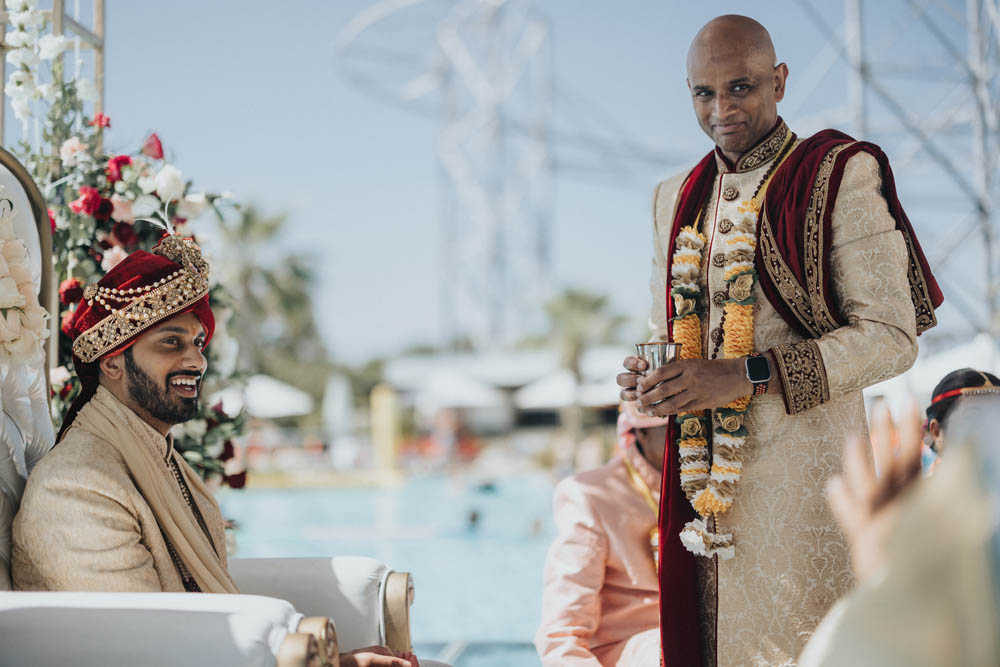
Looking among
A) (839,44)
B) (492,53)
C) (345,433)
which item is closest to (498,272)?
(492,53)

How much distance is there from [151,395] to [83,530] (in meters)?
0.45

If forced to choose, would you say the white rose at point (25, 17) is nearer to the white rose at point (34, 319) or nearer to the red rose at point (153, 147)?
the red rose at point (153, 147)

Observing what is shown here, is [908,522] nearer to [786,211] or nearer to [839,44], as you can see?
[786,211]

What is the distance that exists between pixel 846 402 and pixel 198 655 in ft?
4.67

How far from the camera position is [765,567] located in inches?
82.7

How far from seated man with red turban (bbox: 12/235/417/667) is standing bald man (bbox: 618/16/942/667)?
2.44ft

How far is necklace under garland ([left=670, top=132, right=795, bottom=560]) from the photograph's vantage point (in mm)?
2123

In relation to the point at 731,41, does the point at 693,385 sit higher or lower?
lower

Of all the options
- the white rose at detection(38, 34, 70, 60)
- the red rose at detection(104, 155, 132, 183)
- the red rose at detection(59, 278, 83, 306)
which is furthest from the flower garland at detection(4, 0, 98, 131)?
the red rose at detection(59, 278, 83, 306)

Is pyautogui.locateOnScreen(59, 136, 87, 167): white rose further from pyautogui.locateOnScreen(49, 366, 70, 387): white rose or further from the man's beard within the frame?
the man's beard

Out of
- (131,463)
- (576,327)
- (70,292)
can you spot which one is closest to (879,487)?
(131,463)

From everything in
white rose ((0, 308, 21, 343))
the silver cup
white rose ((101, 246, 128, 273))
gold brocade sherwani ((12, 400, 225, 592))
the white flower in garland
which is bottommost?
gold brocade sherwani ((12, 400, 225, 592))

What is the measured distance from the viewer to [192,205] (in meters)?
4.08

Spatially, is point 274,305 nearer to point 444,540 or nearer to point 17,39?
point 444,540
